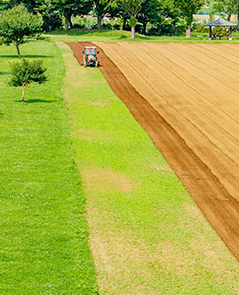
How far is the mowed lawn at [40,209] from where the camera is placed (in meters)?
11.2

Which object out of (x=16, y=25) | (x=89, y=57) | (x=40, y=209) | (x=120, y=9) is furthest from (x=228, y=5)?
(x=40, y=209)

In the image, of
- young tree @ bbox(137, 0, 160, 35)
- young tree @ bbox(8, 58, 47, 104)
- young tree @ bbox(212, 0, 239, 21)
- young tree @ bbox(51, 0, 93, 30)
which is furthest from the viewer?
young tree @ bbox(212, 0, 239, 21)

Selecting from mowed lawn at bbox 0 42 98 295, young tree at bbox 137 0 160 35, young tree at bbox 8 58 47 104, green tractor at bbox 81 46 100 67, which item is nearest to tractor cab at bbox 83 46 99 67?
green tractor at bbox 81 46 100 67

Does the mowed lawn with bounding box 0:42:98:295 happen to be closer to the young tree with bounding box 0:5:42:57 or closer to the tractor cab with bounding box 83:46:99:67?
the tractor cab with bounding box 83:46:99:67

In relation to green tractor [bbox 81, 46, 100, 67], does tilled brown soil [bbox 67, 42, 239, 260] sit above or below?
below

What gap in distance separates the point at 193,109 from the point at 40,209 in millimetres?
17982

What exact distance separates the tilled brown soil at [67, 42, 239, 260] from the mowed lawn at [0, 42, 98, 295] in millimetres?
5893

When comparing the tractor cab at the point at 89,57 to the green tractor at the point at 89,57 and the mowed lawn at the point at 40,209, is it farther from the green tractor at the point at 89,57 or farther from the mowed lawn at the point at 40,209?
the mowed lawn at the point at 40,209

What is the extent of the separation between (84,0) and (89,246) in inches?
2943

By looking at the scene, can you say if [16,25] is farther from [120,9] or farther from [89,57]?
[120,9]

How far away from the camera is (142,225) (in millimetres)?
14469

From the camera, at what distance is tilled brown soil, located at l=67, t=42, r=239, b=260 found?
17141 mm

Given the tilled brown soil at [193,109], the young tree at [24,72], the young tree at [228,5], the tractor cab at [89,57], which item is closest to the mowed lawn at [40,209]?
the young tree at [24,72]

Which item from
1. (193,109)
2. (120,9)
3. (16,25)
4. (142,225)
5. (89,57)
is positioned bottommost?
(142,225)
